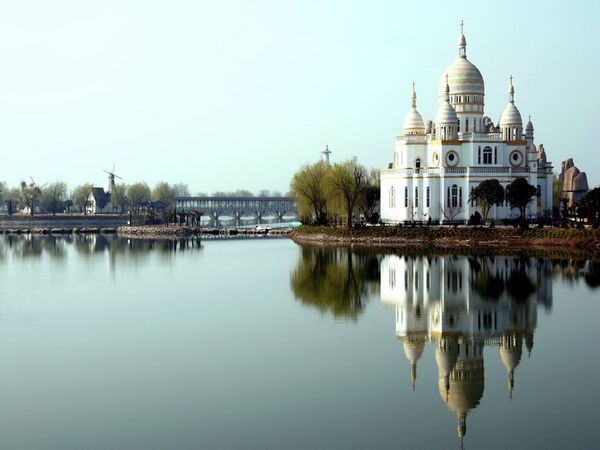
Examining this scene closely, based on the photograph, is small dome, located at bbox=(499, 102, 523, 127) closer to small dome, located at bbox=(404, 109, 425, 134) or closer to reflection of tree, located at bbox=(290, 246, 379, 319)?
small dome, located at bbox=(404, 109, 425, 134)

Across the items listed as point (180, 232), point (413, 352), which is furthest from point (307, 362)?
point (180, 232)

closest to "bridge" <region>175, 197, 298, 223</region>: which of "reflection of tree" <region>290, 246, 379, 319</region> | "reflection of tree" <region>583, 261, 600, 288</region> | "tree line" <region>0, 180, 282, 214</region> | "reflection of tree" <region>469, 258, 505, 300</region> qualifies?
"tree line" <region>0, 180, 282, 214</region>

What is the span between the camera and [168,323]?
72.9 feet

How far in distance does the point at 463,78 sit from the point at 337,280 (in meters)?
28.0

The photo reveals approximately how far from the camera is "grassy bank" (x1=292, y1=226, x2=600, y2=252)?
42.6m

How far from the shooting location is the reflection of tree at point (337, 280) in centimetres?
2538

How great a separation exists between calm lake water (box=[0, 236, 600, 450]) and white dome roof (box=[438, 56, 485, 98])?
24.6 meters

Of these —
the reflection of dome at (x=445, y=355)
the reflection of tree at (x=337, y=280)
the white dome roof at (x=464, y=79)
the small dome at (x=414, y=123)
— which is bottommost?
the reflection of dome at (x=445, y=355)

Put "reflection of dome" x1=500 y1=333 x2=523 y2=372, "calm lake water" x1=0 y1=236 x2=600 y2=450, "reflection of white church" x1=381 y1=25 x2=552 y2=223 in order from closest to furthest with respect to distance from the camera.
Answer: "calm lake water" x1=0 y1=236 x2=600 y2=450 → "reflection of dome" x1=500 y1=333 x2=523 y2=372 → "reflection of white church" x1=381 y1=25 x2=552 y2=223

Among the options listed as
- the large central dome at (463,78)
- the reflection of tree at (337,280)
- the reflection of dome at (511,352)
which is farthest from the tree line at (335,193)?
the reflection of dome at (511,352)

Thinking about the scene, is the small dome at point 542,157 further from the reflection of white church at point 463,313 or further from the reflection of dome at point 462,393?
the reflection of dome at point 462,393

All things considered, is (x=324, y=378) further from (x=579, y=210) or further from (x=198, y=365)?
(x=579, y=210)

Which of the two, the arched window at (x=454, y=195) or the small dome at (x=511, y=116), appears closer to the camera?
the arched window at (x=454, y=195)

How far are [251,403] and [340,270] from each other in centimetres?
2098
